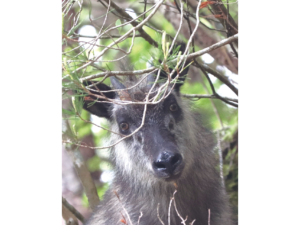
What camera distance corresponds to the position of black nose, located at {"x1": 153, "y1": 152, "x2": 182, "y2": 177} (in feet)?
10.3

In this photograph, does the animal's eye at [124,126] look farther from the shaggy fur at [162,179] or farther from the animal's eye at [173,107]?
the animal's eye at [173,107]

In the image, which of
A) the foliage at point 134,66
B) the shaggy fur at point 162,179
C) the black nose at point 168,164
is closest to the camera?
the black nose at point 168,164

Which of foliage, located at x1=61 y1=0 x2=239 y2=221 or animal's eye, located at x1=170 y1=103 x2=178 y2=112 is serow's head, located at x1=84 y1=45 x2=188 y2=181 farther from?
foliage, located at x1=61 y1=0 x2=239 y2=221

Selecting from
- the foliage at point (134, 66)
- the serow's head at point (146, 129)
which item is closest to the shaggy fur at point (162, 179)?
the serow's head at point (146, 129)

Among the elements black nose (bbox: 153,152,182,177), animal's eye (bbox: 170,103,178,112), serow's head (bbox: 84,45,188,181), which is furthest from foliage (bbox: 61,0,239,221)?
black nose (bbox: 153,152,182,177)

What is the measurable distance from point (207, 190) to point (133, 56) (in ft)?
8.55

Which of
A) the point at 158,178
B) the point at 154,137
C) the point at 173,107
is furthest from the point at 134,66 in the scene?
the point at 158,178

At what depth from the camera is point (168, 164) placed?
3.16 meters

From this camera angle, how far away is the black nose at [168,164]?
124 inches

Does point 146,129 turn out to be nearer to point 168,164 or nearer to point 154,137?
point 154,137
